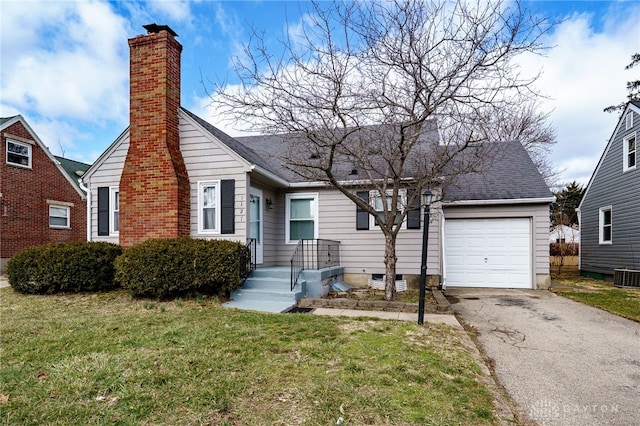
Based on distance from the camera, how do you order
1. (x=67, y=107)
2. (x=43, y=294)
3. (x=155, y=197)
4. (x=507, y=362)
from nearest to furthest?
Result: (x=507, y=362) → (x=43, y=294) → (x=155, y=197) → (x=67, y=107)

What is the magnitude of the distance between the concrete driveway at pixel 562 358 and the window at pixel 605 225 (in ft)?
27.0

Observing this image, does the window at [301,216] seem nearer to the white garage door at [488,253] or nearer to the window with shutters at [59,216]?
the white garage door at [488,253]

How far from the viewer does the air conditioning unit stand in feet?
37.4

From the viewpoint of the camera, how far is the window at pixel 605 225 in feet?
46.3

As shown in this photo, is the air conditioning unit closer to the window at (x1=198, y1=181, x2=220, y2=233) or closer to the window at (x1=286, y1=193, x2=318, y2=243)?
the window at (x1=286, y1=193, x2=318, y2=243)

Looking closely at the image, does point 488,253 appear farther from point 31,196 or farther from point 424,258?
point 31,196

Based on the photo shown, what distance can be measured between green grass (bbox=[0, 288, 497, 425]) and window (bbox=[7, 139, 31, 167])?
39.6 ft

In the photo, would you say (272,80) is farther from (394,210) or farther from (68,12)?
(68,12)

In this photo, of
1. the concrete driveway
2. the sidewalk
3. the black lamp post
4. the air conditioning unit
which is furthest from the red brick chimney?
the air conditioning unit

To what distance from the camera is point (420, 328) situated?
17.9ft

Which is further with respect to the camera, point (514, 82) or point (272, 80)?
point (272, 80)

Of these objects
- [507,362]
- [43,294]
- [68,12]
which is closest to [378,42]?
[507,362]

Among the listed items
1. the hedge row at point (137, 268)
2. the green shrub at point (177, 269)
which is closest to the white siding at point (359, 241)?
the hedge row at point (137, 268)

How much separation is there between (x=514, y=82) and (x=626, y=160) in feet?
33.1
